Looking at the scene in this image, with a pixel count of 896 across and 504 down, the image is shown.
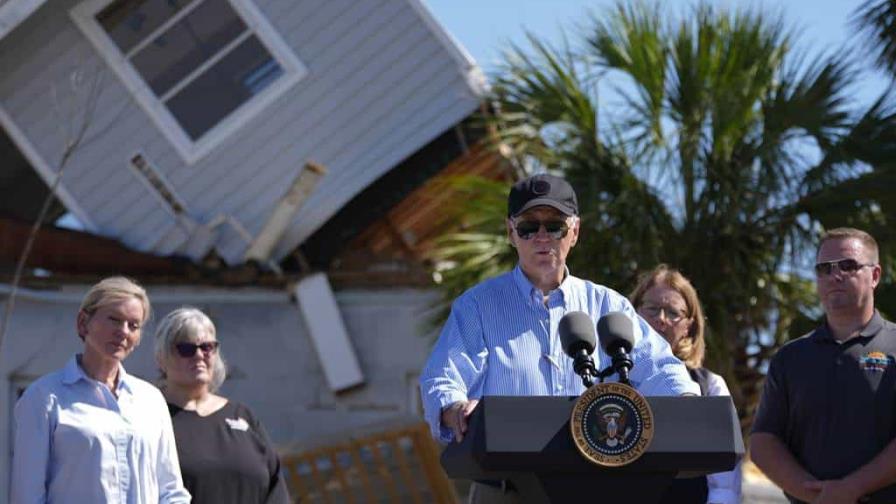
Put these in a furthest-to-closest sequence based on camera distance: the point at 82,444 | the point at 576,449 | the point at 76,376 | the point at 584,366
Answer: the point at 76,376 < the point at 82,444 < the point at 584,366 < the point at 576,449

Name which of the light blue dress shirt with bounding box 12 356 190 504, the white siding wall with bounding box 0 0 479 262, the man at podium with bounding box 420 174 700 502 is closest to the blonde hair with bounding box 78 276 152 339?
the light blue dress shirt with bounding box 12 356 190 504

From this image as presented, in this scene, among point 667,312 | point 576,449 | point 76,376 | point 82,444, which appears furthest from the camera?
point 667,312

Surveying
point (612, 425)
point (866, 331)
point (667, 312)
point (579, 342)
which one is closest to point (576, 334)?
point (579, 342)

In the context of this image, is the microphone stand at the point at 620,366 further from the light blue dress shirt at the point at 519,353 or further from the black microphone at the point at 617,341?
the light blue dress shirt at the point at 519,353

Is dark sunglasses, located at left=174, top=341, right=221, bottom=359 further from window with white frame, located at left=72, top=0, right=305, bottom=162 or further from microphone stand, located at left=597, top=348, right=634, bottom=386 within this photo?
window with white frame, located at left=72, top=0, right=305, bottom=162

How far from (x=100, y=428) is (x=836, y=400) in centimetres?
241

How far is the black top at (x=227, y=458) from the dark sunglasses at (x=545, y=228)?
2.14m

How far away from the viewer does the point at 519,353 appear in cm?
396

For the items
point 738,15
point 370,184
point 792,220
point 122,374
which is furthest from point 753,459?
point 370,184

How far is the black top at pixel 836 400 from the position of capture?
210 inches

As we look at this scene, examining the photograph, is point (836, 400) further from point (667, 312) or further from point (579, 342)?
point (579, 342)

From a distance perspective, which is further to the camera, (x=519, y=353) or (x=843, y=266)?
(x=843, y=266)

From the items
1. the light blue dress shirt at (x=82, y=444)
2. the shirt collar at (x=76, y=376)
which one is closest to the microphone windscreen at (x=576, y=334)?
the light blue dress shirt at (x=82, y=444)

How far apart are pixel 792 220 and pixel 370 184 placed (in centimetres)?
360
